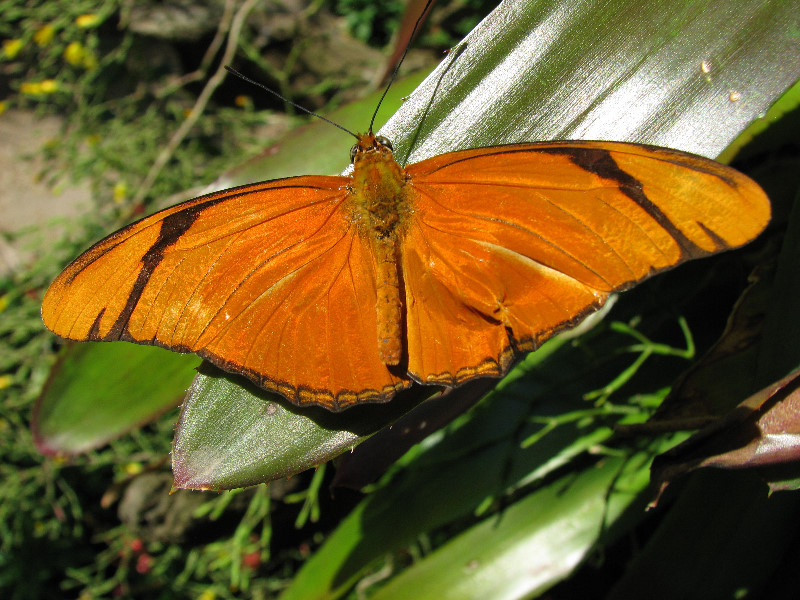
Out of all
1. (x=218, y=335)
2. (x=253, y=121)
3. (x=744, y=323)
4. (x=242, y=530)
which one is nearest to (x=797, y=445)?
(x=744, y=323)

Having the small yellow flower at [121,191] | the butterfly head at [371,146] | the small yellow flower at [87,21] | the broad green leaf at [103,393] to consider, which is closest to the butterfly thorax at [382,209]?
the butterfly head at [371,146]

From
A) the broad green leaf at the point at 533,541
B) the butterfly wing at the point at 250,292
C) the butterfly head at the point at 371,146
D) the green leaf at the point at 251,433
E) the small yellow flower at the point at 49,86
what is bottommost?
the broad green leaf at the point at 533,541

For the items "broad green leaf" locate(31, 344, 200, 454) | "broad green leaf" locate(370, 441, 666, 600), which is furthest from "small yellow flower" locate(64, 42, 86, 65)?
"broad green leaf" locate(370, 441, 666, 600)

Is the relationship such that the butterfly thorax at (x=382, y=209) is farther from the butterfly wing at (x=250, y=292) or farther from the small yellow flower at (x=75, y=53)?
the small yellow flower at (x=75, y=53)

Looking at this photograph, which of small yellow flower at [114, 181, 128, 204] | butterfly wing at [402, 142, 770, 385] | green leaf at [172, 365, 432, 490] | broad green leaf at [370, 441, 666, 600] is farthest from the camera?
small yellow flower at [114, 181, 128, 204]

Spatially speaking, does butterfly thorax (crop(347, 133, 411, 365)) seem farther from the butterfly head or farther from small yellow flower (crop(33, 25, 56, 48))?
small yellow flower (crop(33, 25, 56, 48))

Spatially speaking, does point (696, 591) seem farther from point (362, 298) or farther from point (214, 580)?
point (214, 580)

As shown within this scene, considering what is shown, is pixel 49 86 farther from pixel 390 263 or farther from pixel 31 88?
pixel 390 263
